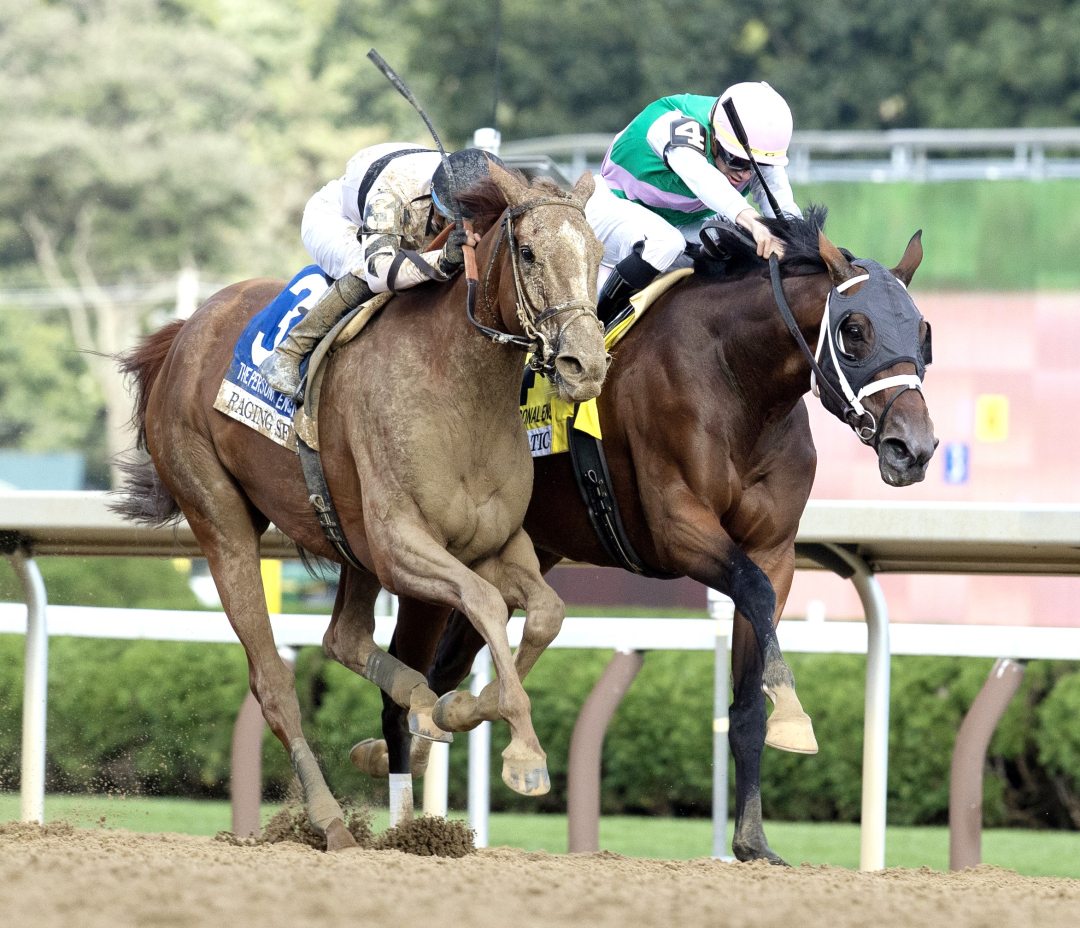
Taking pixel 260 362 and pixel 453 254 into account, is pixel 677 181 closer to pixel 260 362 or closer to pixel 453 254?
pixel 453 254

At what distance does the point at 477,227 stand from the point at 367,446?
595mm

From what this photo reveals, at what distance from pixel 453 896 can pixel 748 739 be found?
1.38 meters

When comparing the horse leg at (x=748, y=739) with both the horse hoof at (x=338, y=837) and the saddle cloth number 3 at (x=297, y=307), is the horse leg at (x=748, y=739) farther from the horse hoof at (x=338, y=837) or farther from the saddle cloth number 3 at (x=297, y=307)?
the saddle cloth number 3 at (x=297, y=307)

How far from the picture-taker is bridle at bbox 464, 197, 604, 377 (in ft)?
11.2

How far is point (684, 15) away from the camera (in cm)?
2591

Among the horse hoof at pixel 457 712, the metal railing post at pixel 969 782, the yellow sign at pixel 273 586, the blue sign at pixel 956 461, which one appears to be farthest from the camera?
the blue sign at pixel 956 461

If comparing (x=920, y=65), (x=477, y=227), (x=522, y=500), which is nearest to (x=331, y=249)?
(x=477, y=227)

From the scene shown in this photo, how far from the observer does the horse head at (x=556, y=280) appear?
3.35 meters

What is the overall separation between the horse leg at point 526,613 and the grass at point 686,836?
7.96 feet

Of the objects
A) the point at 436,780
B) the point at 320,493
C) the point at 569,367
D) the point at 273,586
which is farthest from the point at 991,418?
the point at 569,367

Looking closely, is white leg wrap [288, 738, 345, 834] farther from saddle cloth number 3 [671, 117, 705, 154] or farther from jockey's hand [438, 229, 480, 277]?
saddle cloth number 3 [671, 117, 705, 154]

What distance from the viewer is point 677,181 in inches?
178

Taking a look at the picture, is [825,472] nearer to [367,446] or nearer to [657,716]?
[657,716]

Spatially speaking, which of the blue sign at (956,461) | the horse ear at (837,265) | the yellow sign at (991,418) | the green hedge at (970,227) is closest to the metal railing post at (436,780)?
the horse ear at (837,265)
